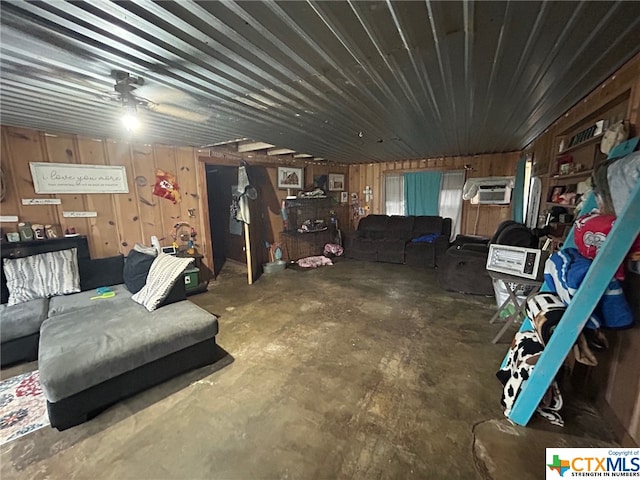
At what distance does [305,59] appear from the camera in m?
1.62

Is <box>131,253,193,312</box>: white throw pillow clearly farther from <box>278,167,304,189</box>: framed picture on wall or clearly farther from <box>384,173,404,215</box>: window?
<box>384,173,404,215</box>: window

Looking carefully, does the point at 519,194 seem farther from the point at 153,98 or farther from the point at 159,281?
the point at 159,281

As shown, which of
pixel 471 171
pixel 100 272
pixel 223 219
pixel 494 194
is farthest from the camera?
pixel 223 219

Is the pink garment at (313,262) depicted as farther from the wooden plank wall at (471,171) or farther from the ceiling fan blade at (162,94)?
the ceiling fan blade at (162,94)

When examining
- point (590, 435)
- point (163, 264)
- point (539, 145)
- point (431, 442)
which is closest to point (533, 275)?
point (590, 435)

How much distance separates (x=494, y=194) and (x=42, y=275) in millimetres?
7145

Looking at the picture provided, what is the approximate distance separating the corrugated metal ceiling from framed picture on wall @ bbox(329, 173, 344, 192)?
3.80m

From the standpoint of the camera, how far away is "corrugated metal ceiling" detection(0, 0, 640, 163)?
47.9 inches

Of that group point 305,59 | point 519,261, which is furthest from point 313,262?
point 305,59

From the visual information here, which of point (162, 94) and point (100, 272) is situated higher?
point (162, 94)

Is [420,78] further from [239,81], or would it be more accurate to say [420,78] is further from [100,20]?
[100,20]

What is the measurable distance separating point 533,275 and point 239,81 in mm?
2827

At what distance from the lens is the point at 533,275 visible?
2215mm

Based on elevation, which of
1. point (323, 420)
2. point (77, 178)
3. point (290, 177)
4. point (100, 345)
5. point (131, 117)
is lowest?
point (323, 420)
